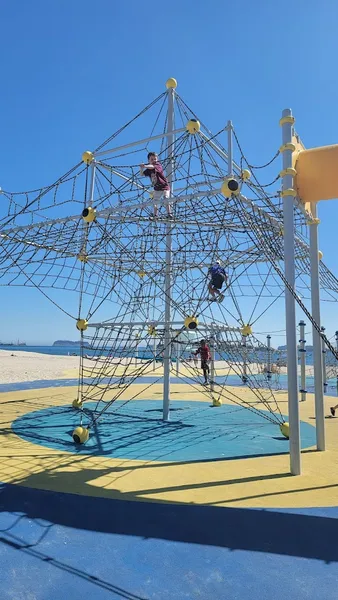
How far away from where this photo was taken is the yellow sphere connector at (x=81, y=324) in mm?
8633

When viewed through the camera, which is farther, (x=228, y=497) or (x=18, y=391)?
(x=18, y=391)

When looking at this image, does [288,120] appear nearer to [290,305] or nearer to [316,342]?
[290,305]

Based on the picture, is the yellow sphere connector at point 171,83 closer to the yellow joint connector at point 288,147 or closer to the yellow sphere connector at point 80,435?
the yellow joint connector at point 288,147

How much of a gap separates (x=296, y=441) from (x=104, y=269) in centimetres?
654

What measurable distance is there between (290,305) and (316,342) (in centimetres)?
139

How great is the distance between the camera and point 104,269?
10523 mm

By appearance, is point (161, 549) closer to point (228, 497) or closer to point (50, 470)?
point (228, 497)

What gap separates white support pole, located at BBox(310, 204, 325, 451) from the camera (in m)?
6.61

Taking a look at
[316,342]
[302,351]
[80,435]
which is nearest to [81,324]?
[80,435]

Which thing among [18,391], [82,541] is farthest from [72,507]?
[18,391]

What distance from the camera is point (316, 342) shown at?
6.68 metres

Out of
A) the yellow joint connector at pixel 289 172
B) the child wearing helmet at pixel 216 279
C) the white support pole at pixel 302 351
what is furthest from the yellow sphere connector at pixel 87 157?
the white support pole at pixel 302 351

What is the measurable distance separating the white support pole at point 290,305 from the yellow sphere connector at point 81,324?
4433 mm

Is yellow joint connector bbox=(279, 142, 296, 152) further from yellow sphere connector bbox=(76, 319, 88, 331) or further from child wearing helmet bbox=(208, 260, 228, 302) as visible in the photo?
yellow sphere connector bbox=(76, 319, 88, 331)
